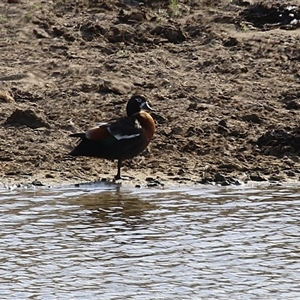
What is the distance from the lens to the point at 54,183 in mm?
10914

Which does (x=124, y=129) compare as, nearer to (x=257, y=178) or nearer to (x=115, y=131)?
(x=115, y=131)

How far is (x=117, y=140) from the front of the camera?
11016 mm

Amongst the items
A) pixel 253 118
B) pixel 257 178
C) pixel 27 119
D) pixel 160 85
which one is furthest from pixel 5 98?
pixel 257 178

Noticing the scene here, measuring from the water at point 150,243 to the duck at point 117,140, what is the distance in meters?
0.40

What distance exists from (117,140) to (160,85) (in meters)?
1.98

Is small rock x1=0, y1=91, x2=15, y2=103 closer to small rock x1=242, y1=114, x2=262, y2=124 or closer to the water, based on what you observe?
the water

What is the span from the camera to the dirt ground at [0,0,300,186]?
37.2ft

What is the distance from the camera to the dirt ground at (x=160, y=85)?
1134 cm

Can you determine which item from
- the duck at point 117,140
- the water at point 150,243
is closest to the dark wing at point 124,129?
the duck at point 117,140

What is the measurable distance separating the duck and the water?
398 millimetres

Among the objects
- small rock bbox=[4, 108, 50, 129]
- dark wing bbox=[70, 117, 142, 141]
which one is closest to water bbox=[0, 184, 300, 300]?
dark wing bbox=[70, 117, 142, 141]

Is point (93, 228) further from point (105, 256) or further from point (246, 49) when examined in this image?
point (246, 49)

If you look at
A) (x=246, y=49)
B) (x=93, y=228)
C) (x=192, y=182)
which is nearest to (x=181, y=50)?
(x=246, y=49)

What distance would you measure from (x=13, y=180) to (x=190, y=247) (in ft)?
8.51
